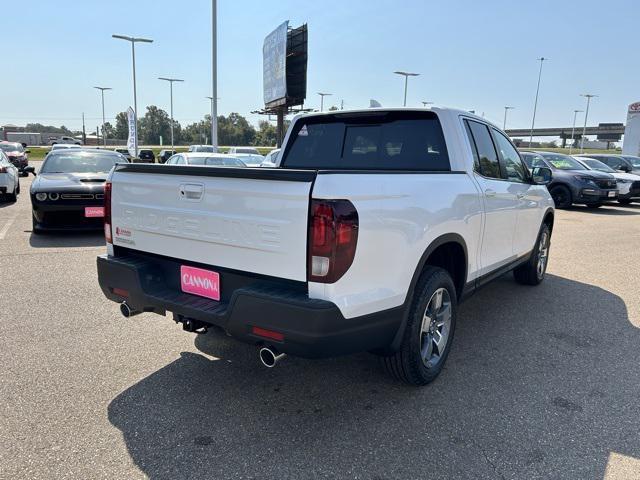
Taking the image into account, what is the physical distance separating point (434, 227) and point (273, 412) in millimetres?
1514

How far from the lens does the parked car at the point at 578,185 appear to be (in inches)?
566

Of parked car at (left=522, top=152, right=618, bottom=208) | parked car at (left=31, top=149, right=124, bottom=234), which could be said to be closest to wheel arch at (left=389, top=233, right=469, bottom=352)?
parked car at (left=31, top=149, right=124, bottom=234)

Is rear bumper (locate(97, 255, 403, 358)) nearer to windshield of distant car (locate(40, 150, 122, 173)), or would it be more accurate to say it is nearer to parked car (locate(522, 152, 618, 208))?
windshield of distant car (locate(40, 150, 122, 173))

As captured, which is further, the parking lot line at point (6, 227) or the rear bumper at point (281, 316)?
the parking lot line at point (6, 227)

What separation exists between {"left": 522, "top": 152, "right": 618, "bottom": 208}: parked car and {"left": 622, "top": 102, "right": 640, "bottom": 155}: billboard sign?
86.8 ft

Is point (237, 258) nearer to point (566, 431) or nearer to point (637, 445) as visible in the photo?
point (566, 431)

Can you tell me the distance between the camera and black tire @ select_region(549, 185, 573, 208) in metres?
14.8

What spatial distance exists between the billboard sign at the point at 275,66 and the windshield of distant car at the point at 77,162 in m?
20.2

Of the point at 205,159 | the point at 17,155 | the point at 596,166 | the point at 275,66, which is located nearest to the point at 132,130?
the point at 17,155

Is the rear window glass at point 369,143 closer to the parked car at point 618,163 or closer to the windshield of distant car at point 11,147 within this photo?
the parked car at point 618,163

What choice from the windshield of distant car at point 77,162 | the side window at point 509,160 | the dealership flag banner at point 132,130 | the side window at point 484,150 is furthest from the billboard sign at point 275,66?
the side window at point 484,150

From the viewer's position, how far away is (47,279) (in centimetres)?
554

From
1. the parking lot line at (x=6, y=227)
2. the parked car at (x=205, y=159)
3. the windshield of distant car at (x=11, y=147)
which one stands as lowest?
the parking lot line at (x=6, y=227)

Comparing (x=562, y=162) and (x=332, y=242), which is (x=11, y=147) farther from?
(x=332, y=242)
